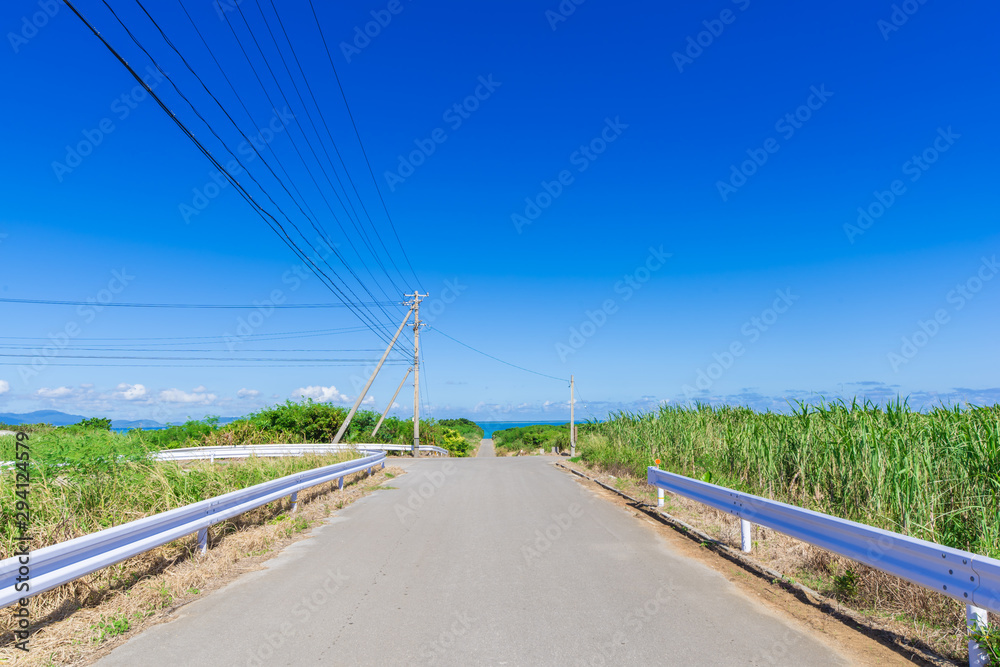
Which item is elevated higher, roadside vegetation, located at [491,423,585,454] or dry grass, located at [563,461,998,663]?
roadside vegetation, located at [491,423,585,454]

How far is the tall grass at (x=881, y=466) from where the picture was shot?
6.52m

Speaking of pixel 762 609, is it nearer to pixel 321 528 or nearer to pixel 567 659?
pixel 567 659

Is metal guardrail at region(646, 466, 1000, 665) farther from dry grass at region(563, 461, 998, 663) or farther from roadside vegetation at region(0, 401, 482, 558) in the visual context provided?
roadside vegetation at region(0, 401, 482, 558)

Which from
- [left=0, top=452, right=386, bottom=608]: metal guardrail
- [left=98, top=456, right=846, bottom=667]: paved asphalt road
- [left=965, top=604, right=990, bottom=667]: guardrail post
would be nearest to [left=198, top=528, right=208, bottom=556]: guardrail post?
[left=0, top=452, right=386, bottom=608]: metal guardrail

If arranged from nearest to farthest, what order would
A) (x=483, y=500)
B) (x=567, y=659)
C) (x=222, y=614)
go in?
(x=567, y=659), (x=222, y=614), (x=483, y=500)

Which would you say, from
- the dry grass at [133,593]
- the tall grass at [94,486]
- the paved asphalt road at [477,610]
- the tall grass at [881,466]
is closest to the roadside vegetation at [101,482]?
the tall grass at [94,486]

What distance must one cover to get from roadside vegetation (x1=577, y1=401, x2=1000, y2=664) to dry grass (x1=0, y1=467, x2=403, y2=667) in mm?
6427

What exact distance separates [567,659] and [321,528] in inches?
259

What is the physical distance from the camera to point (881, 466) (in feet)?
24.5

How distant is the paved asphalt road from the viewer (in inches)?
175

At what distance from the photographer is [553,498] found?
45.5 ft

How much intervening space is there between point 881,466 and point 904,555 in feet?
10.0

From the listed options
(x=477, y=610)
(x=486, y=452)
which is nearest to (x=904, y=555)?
(x=477, y=610)

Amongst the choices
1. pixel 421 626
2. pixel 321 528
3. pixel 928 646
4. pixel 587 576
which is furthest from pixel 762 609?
pixel 321 528
